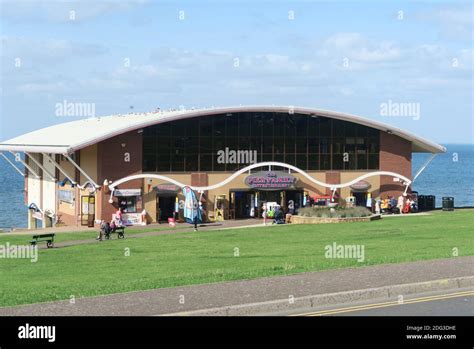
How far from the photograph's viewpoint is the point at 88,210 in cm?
4672

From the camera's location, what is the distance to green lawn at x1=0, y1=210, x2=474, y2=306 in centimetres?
1797

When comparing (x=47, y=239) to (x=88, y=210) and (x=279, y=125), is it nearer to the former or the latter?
(x=88, y=210)

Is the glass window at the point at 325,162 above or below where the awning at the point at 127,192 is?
above

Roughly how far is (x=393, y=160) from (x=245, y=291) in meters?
39.4

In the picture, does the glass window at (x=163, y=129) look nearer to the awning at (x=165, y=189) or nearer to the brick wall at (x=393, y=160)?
the awning at (x=165, y=189)

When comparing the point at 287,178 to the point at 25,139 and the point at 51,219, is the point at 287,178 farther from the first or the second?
the point at 25,139

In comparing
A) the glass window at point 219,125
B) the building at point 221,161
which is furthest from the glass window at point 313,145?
the glass window at point 219,125

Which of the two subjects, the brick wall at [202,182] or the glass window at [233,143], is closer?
the brick wall at [202,182]

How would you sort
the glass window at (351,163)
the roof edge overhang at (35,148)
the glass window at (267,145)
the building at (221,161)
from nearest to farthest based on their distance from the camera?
the roof edge overhang at (35,148)
the building at (221,161)
the glass window at (267,145)
the glass window at (351,163)

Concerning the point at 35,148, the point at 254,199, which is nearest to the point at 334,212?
the point at 254,199

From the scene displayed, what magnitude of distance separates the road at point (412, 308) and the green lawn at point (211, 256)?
3.54 metres

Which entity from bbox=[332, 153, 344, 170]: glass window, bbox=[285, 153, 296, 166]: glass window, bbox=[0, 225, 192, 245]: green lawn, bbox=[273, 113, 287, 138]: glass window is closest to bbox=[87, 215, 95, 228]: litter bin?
bbox=[0, 225, 192, 245]: green lawn

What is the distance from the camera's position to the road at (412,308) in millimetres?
13797

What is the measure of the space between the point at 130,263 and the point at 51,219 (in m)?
31.8
